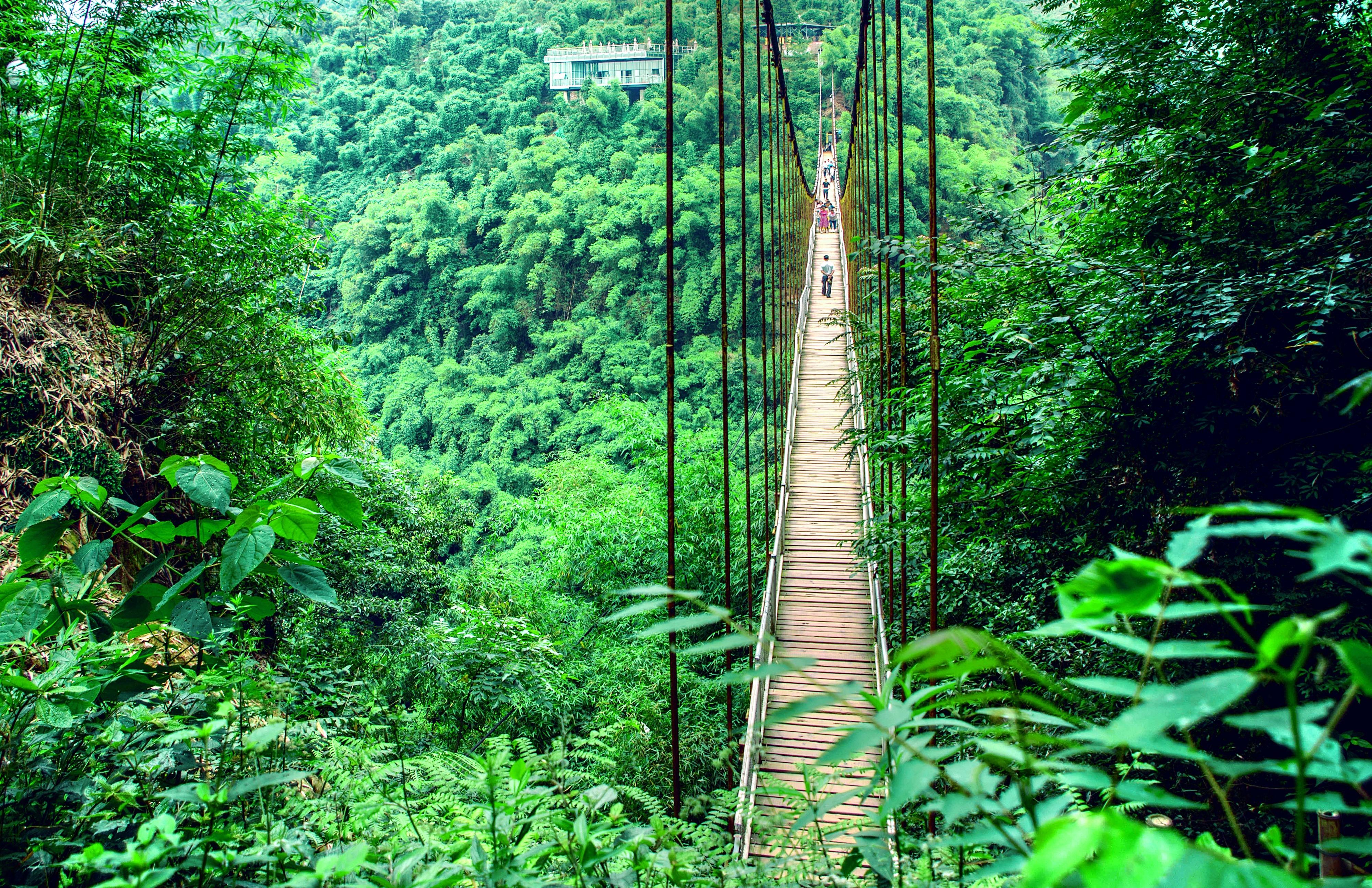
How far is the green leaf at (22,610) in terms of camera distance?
86 cm

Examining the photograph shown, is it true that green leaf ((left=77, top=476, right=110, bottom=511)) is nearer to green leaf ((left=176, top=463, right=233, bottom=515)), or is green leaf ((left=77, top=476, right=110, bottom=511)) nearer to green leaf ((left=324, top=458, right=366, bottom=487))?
green leaf ((left=176, top=463, right=233, bottom=515))

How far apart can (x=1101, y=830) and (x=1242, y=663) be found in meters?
3.28

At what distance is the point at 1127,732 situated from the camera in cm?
30

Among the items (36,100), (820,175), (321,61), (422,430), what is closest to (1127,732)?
(36,100)

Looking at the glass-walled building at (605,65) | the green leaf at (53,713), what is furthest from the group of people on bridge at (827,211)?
the green leaf at (53,713)

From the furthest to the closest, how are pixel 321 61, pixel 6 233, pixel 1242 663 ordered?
pixel 321 61, pixel 6 233, pixel 1242 663

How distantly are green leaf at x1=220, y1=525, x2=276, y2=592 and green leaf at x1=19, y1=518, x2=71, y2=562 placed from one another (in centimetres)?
21

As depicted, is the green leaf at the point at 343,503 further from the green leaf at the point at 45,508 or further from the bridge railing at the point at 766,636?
the bridge railing at the point at 766,636

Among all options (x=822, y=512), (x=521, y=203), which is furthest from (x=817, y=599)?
(x=521, y=203)

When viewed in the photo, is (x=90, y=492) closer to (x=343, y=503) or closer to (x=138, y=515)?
(x=138, y=515)

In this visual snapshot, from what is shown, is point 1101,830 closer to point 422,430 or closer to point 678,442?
point 678,442

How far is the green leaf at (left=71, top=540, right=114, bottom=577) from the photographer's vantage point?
94 centimetres

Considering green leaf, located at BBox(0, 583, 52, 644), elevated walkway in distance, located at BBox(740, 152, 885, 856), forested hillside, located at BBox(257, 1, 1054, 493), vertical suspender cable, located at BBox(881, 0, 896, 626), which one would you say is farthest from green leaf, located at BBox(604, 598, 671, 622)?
forested hillside, located at BBox(257, 1, 1054, 493)

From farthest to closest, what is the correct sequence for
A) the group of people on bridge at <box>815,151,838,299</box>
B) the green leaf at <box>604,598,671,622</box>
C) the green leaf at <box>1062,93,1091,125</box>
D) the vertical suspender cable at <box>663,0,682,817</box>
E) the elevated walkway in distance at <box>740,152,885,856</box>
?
the group of people on bridge at <box>815,151,838,299</box> < the elevated walkway in distance at <box>740,152,885,856</box> < the green leaf at <box>1062,93,1091,125</box> < the vertical suspender cable at <box>663,0,682,817</box> < the green leaf at <box>604,598,671,622</box>
